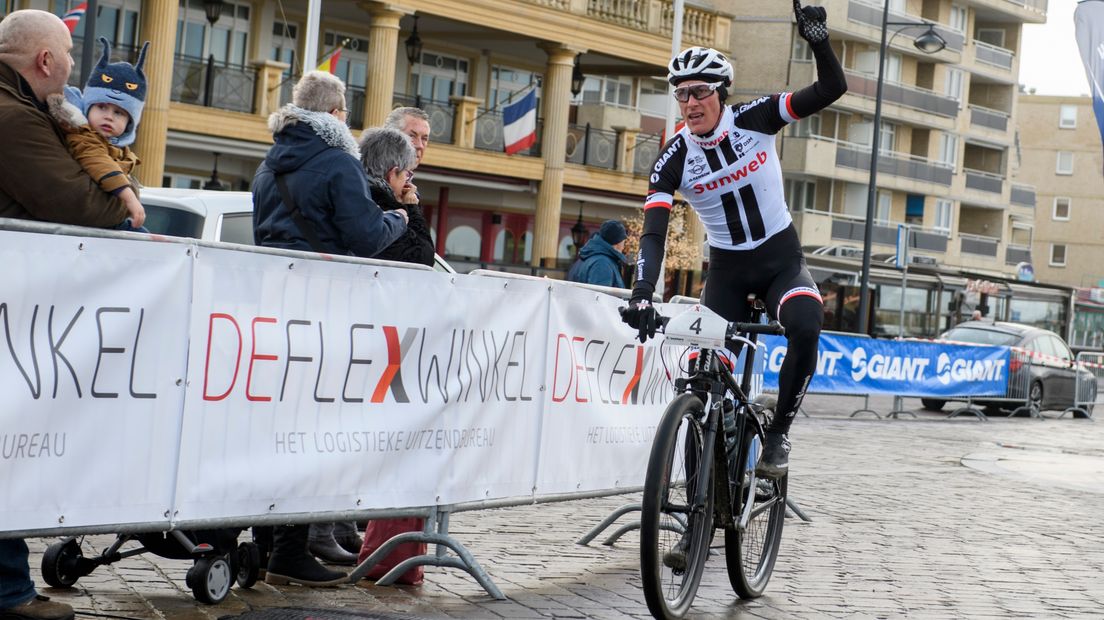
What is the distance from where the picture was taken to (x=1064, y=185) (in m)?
116

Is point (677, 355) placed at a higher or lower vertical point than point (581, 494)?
higher

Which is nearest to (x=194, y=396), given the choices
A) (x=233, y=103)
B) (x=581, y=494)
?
(x=581, y=494)

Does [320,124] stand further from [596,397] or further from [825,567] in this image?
[825,567]

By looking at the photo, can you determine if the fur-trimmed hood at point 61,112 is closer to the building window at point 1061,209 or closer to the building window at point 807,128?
the building window at point 807,128

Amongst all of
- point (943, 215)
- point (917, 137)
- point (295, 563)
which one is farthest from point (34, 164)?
point (943, 215)

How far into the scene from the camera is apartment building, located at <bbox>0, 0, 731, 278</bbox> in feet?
118

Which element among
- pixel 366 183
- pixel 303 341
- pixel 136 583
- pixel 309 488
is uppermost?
pixel 366 183

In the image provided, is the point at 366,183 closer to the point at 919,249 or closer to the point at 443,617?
the point at 443,617

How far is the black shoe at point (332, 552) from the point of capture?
7449 mm

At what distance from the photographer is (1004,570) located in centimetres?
842

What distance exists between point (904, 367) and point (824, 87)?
20.2 m

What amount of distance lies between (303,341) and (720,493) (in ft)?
6.09

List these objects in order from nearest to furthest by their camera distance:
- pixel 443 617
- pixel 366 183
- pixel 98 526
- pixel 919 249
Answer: pixel 98 526 < pixel 443 617 < pixel 366 183 < pixel 919 249

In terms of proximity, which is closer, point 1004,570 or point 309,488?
point 309,488
